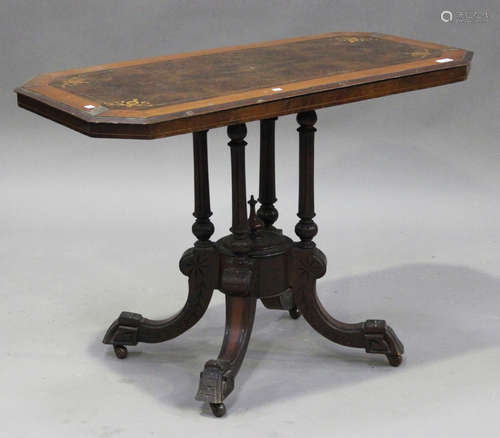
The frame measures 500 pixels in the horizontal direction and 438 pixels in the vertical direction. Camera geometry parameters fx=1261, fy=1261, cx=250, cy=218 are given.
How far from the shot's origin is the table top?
3457 millimetres

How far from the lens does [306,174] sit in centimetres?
405

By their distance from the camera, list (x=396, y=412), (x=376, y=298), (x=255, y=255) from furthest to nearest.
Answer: (x=376, y=298)
(x=255, y=255)
(x=396, y=412)

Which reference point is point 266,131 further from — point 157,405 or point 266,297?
point 157,405

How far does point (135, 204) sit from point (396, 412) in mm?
2243

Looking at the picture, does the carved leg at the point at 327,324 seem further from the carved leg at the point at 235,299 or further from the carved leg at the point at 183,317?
the carved leg at the point at 183,317

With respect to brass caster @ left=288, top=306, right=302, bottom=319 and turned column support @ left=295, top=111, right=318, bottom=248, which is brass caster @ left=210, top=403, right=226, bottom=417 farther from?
brass caster @ left=288, top=306, right=302, bottom=319

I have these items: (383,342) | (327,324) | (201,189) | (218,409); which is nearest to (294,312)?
(327,324)

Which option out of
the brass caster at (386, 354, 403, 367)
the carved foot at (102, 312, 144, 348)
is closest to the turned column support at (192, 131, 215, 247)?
the carved foot at (102, 312, 144, 348)

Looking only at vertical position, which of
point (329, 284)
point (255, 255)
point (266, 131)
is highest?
point (266, 131)

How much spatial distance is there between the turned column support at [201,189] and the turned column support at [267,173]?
22 cm

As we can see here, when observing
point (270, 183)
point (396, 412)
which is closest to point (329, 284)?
point (270, 183)

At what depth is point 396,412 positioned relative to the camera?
3.81 meters

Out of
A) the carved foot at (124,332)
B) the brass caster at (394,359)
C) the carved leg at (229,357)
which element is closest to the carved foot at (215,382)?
the carved leg at (229,357)

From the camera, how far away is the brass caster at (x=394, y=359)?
162 inches
